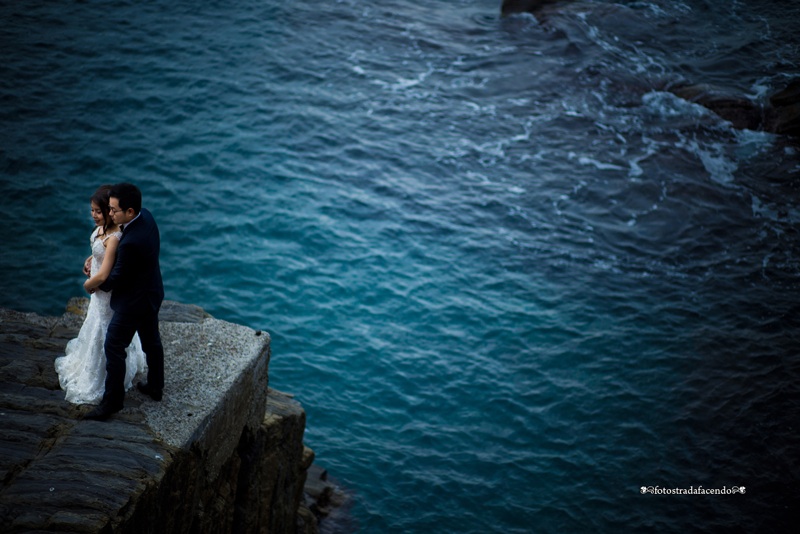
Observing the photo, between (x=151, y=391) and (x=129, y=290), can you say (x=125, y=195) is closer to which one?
(x=129, y=290)

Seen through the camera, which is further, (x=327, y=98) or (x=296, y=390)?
(x=327, y=98)

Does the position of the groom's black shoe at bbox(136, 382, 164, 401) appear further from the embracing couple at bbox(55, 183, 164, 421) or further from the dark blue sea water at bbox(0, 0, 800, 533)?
the dark blue sea water at bbox(0, 0, 800, 533)

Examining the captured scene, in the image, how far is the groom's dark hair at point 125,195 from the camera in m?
5.75

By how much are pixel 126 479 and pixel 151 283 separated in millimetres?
1685

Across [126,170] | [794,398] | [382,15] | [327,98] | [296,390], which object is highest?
[382,15]

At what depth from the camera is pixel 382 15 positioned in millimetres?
26734

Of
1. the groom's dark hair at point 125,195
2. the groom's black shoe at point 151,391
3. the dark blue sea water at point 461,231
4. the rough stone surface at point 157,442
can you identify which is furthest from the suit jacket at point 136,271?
the dark blue sea water at point 461,231

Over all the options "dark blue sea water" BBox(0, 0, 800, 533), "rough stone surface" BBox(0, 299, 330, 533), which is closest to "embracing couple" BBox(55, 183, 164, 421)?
"rough stone surface" BBox(0, 299, 330, 533)

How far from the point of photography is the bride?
604 centimetres

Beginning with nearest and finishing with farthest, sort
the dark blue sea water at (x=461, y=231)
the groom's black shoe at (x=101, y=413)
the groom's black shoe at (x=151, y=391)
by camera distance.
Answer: the groom's black shoe at (x=101, y=413), the groom's black shoe at (x=151, y=391), the dark blue sea water at (x=461, y=231)

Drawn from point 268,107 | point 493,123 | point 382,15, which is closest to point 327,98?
point 268,107

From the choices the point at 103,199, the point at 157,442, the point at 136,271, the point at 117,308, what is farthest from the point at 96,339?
the point at 103,199

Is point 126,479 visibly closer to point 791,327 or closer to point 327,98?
point 791,327

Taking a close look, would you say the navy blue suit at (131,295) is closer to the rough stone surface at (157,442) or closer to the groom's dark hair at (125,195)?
the groom's dark hair at (125,195)
